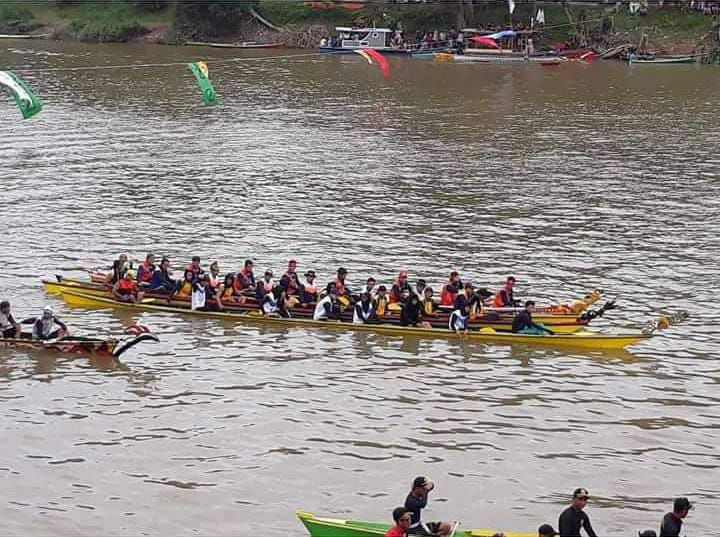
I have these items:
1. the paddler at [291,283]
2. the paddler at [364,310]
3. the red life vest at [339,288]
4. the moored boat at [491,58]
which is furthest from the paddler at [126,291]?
the moored boat at [491,58]

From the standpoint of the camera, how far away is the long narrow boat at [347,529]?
648 inches

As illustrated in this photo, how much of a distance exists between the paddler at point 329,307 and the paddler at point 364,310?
490 millimetres

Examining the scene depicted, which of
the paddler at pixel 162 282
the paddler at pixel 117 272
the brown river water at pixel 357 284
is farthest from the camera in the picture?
the paddler at pixel 117 272

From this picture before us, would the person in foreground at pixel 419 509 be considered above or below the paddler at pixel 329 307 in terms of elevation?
below

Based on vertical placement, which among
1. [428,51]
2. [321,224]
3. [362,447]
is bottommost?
[362,447]

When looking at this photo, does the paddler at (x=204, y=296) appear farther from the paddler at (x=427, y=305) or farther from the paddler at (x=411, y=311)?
the paddler at (x=427, y=305)

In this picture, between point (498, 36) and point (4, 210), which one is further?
point (498, 36)

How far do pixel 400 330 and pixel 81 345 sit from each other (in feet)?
23.8

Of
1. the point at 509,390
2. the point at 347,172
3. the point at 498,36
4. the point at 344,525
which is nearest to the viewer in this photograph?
the point at 344,525

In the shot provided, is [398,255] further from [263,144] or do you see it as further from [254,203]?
[263,144]

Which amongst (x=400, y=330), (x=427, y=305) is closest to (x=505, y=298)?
(x=427, y=305)

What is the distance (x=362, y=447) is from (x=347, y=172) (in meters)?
25.6

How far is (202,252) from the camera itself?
1359 inches

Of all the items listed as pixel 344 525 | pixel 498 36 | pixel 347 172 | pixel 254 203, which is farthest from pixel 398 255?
pixel 498 36
